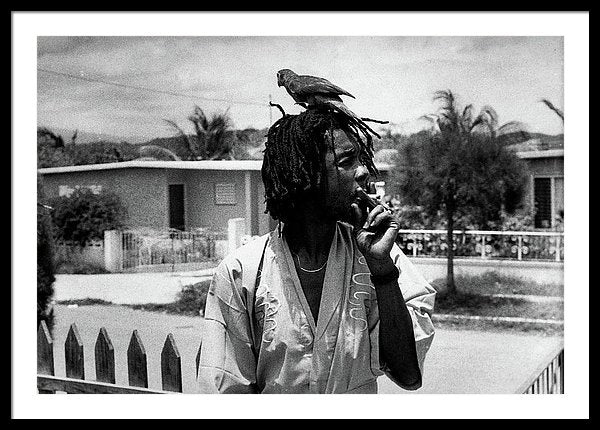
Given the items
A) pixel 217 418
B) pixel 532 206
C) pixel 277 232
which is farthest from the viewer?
pixel 532 206

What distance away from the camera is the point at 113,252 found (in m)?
3.86

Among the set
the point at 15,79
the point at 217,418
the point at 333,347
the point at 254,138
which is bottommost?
the point at 217,418

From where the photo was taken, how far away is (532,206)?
3.90 m

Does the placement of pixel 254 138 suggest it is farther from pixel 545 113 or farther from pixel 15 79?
pixel 545 113

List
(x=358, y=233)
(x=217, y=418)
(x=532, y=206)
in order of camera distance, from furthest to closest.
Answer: (x=532, y=206) < (x=217, y=418) < (x=358, y=233)

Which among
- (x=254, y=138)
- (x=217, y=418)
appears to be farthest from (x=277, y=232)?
(x=254, y=138)

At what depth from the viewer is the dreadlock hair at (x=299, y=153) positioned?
6.30ft

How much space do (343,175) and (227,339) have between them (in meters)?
0.47

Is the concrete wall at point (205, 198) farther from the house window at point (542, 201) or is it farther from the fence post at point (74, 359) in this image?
the house window at point (542, 201)

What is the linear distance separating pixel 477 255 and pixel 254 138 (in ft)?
4.11

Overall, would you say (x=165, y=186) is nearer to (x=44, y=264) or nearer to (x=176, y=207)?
(x=176, y=207)

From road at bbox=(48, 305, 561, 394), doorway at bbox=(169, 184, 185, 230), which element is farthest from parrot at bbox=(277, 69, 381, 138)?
road at bbox=(48, 305, 561, 394)

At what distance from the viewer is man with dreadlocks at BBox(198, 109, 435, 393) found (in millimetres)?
1925

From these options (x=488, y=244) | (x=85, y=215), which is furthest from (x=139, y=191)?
(x=488, y=244)
